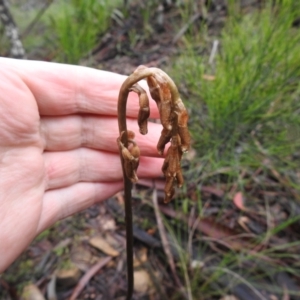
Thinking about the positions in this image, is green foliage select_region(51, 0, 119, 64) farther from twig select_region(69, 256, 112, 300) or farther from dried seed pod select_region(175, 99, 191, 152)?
dried seed pod select_region(175, 99, 191, 152)

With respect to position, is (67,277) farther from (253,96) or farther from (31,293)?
(253,96)

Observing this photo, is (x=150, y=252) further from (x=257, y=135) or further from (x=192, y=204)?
(x=257, y=135)

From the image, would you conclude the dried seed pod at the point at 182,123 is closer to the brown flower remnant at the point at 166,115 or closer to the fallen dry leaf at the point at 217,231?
the brown flower remnant at the point at 166,115

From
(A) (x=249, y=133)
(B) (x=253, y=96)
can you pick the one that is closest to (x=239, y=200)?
(A) (x=249, y=133)

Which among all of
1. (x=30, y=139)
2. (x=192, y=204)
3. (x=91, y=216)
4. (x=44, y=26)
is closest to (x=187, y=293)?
(x=192, y=204)

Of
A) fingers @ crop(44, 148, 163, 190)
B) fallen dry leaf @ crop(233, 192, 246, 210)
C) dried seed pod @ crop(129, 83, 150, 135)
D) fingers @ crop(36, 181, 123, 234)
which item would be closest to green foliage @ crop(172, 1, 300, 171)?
fallen dry leaf @ crop(233, 192, 246, 210)

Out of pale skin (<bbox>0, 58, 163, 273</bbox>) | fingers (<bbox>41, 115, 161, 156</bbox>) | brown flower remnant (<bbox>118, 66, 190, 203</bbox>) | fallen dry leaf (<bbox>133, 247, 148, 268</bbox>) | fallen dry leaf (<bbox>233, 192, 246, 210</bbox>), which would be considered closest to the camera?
brown flower remnant (<bbox>118, 66, 190, 203</bbox>)
